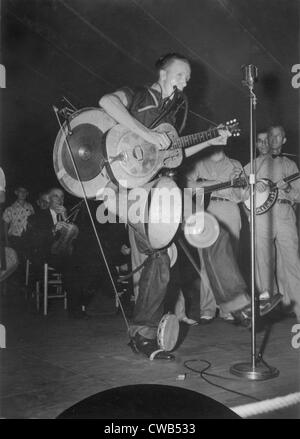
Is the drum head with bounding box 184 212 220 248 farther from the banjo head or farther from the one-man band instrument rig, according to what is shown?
the one-man band instrument rig

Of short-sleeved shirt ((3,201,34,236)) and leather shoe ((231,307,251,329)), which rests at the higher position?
short-sleeved shirt ((3,201,34,236))

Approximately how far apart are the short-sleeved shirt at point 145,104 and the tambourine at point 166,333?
47.5 inches

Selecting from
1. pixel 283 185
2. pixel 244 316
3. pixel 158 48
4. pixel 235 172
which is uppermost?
pixel 158 48

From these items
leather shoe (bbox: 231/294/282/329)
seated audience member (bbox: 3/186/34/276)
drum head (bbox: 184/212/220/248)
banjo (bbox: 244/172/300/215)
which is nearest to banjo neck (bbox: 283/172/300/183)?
banjo (bbox: 244/172/300/215)

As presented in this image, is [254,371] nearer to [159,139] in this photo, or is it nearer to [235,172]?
[159,139]

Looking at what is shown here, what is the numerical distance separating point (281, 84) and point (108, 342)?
10.7 feet

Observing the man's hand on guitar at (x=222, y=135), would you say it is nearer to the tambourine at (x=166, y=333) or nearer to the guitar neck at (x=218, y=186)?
the guitar neck at (x=218, y=186)

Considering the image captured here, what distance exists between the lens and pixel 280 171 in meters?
3.93

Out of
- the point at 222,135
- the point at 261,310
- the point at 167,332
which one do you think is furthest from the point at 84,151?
the point at 261,310

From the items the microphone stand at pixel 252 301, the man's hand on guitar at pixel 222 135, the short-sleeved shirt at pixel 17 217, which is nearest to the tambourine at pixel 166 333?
the microphone stand at pixel 252 301

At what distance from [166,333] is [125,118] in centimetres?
130

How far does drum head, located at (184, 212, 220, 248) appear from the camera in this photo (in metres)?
3.52

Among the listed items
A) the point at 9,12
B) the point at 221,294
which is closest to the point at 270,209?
the point at 221,294

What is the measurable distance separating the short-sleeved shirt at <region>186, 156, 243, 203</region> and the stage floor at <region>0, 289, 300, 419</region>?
1.13m
